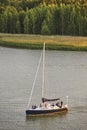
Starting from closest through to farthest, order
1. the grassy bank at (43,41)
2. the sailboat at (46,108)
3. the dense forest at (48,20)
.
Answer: the sailboat at (46,108), the grassy bank at (43,41), the dense forest at (48,20)

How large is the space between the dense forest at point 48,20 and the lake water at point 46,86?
53.2 ft

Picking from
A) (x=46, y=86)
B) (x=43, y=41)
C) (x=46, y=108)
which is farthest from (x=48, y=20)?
(x=46, y=108)

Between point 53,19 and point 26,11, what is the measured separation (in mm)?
6300

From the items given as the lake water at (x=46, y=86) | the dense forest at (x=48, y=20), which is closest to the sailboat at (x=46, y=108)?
the lake water at (x=46, y=86)

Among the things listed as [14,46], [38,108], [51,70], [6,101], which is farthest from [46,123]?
[14,46]

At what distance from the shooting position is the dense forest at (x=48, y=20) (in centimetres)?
9181

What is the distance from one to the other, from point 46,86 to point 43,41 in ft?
108

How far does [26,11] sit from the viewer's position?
97312 millimetres

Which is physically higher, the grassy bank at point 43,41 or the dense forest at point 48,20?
the dense forest at point 48,20

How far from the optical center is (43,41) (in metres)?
83.2

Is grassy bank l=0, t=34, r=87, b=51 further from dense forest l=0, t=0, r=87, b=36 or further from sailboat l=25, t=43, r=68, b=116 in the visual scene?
sailboat l=25, t=43, r=68, b=116

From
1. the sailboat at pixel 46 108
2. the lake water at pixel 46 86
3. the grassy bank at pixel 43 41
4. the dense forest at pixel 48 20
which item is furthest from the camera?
the dense forest at pixel 48 20

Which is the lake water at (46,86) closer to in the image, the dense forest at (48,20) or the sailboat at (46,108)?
the sailboat at (46,108)

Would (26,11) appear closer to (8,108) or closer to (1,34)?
(1,34)
